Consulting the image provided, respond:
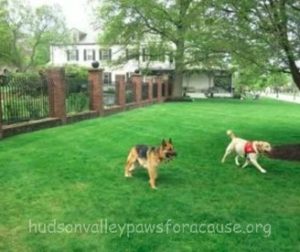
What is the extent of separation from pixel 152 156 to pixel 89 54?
56.0 metres

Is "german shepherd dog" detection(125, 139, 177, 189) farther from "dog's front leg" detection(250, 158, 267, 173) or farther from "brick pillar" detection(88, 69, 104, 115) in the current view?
"brick pillar" detection(88, 69, 104, 115)

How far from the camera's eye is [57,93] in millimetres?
15969

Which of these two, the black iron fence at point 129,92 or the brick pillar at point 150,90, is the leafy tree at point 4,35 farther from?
the black iron fence at point 129,92

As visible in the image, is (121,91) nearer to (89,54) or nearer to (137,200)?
(137,200)

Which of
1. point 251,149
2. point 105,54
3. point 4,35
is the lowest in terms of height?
point 251,149

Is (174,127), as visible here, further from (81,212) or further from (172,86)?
(172,86)

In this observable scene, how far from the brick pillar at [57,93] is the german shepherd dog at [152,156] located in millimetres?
8483

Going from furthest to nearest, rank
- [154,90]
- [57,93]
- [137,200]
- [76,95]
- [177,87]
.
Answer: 1. [177,87]
2. [154,90]
3. [76,95]
4. [57,93]
5. [137,200]

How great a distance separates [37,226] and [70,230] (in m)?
0.41

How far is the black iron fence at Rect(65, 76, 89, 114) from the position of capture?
17.2 metres

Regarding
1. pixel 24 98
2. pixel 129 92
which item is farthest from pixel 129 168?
pixel 129 92

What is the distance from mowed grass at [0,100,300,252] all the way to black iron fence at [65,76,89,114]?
5.83 metres

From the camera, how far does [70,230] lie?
557cm

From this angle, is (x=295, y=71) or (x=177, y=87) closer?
(x=295, y=71)
